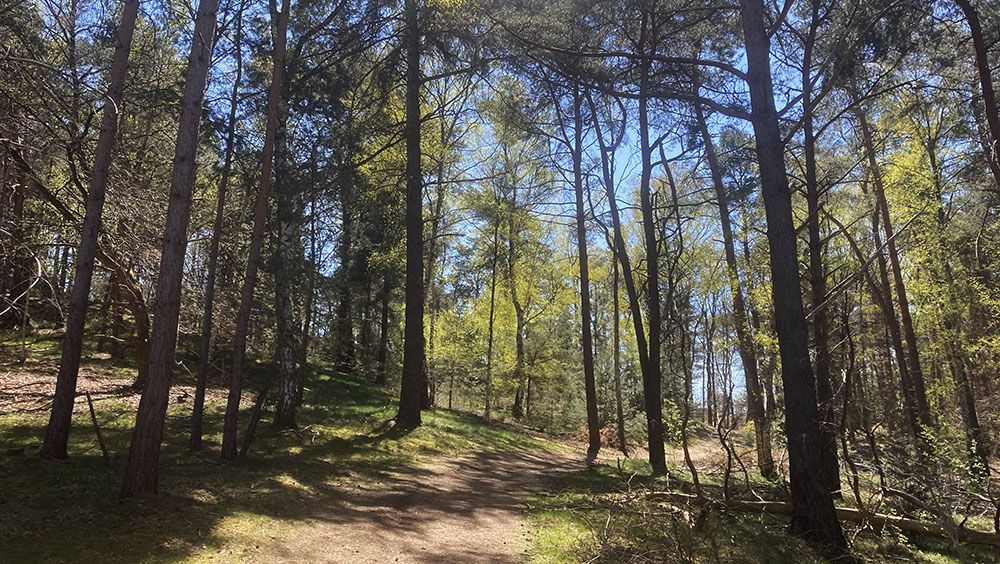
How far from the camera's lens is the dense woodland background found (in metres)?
6.95

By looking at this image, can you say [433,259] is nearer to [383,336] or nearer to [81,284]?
[383,336]

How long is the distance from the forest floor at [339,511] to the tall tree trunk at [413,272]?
1650 millimetres

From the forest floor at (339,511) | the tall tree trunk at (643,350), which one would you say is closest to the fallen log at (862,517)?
the forest floor at (339,511)

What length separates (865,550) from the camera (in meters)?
6.42

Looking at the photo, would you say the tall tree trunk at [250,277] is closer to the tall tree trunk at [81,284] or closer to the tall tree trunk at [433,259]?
the tall tree trunk at [81,284]

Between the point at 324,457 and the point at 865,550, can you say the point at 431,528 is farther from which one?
the point at 865,550

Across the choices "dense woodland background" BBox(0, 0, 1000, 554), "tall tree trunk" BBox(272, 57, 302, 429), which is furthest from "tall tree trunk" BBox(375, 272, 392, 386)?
"tall tree trunk" BBox(272, 57, 302, 429)

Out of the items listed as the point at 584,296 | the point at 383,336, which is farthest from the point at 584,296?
the point at 383,336

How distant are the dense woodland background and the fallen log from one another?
1.00 feet

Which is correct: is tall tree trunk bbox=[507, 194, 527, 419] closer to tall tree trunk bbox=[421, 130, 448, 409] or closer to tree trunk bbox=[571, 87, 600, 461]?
tall tree trunk bbox=[421, 130, 448, 409]

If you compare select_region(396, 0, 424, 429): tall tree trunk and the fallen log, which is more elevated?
select_region(396, 0, 424, 429): tall tree trunk

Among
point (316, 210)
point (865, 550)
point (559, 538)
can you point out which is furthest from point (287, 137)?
point (865, 550)

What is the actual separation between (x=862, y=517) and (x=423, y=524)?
5783mm

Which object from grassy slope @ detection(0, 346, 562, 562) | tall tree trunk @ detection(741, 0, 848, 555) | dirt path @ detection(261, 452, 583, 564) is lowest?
dirt path @ detection(261, 452, 583, 564)
